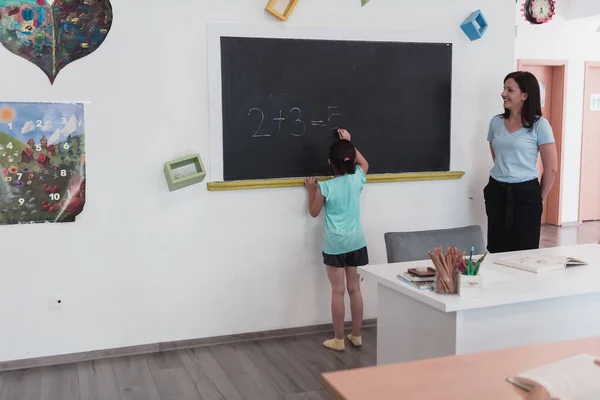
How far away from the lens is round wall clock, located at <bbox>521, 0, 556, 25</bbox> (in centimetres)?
759

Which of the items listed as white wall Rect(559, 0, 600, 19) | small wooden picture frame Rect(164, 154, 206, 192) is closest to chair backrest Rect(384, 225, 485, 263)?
small wooden picture frame Rect(164, 154, 206, 192)

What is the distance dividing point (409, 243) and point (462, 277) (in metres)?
0.73

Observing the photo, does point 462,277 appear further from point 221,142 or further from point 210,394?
point 221,142

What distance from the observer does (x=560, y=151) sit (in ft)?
26.6

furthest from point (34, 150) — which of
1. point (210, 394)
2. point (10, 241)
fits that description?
point (210, 394)

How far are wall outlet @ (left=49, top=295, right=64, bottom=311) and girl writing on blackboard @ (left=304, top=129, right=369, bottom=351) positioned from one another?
1.51 metres

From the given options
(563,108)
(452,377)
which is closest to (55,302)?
(452,377)

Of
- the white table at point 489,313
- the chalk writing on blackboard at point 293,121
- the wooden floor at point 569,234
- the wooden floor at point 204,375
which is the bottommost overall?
the wooden floor at point 204,375

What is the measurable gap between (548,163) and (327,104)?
4.48 feet

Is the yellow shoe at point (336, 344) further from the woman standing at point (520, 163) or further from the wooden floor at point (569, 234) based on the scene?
the wooden floor at point (569, 234)

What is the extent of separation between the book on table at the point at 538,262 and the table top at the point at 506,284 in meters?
0.02

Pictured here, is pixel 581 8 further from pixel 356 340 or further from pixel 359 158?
pixel 356 340

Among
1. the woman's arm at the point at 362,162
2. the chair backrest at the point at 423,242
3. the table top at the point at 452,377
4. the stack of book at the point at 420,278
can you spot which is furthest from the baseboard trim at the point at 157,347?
the table top at the point at 452,377

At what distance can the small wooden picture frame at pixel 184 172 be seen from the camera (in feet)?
12.4
